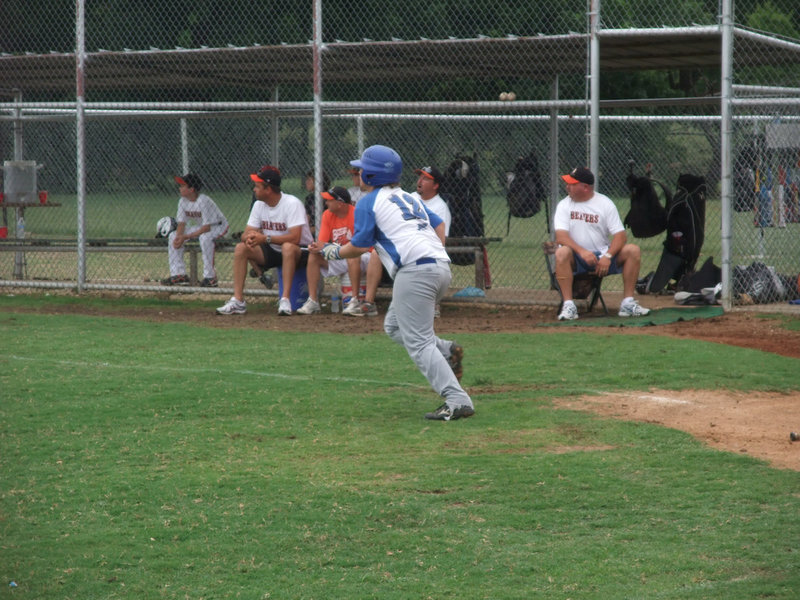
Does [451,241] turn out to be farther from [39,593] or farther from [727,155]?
[39,593]

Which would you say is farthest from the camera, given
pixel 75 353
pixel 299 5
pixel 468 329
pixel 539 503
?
pixel 299 5

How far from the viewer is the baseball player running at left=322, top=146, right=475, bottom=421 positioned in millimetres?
6230

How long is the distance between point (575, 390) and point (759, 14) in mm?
27356

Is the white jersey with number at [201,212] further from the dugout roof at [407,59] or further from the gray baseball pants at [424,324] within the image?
the gray baseball pants at [424,324]

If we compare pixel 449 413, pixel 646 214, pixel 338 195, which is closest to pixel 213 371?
pixel 449 413

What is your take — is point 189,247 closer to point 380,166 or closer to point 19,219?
point 19,219

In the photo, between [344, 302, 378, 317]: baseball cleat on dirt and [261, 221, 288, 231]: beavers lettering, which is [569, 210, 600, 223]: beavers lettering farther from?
[261, 221, 288, 231]: beavers lettering

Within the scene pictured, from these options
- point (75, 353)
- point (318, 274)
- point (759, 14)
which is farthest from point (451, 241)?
point (759, 14)

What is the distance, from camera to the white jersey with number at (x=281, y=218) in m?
11.2

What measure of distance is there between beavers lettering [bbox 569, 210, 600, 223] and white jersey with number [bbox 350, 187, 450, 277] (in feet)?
13.9

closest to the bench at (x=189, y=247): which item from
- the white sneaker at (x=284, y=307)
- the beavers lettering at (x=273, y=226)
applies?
the beavers lettering at (x=273, y=226)

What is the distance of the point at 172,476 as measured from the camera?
16.5 ft

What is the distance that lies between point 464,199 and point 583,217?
250cm

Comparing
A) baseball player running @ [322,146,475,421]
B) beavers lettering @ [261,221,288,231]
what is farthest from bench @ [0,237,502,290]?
baseball player running @ [322,146,475,421]
